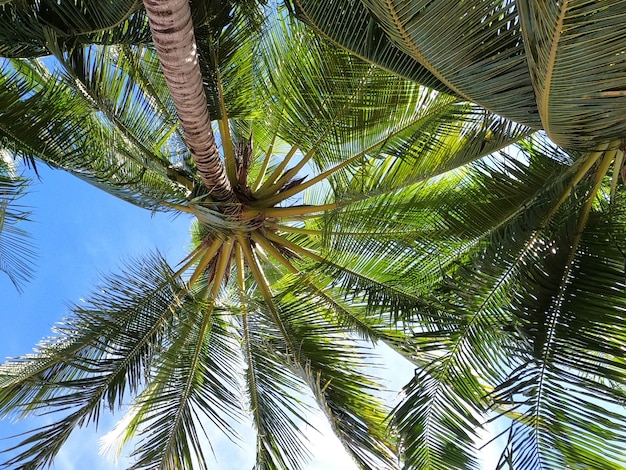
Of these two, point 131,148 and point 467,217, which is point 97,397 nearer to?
point 131,148

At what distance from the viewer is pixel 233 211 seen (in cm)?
475

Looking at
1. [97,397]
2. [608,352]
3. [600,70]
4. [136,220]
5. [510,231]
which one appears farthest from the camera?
[136,220]

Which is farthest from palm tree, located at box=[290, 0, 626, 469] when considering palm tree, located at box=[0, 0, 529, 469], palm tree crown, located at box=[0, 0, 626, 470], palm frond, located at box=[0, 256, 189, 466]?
palm frond, located at box=[0, 256, 189, 466]

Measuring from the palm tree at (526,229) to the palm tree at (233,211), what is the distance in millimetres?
343

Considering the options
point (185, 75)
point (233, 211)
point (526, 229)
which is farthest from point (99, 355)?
point (526, 229)

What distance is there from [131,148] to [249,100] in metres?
1.36

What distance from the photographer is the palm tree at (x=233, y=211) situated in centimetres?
429

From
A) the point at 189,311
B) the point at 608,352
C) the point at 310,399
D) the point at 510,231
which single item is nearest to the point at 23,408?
the point at 189,311

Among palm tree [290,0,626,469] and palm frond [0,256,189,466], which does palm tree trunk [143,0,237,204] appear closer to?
palm tree [290,0,626,469]

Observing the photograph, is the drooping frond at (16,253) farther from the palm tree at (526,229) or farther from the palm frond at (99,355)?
the palm tree at (526,229)

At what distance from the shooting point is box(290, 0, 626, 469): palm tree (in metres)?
2.67

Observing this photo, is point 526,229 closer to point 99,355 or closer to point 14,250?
point 99,355

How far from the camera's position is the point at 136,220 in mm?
10430

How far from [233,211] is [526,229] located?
87.6 inches
